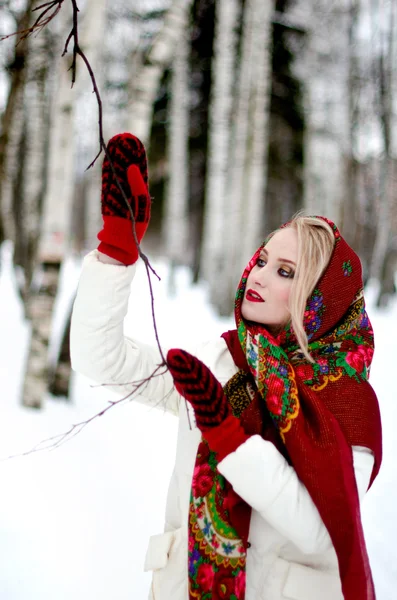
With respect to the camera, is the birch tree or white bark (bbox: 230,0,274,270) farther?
the birch tree

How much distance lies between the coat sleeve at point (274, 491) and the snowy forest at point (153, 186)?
0.78 metres

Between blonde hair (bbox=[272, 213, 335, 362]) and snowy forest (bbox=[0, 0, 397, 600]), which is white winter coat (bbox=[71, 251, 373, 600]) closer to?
blonde hair (bbox=[272, 213, 335, 362])

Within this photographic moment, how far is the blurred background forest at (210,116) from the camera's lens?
12.8 ft

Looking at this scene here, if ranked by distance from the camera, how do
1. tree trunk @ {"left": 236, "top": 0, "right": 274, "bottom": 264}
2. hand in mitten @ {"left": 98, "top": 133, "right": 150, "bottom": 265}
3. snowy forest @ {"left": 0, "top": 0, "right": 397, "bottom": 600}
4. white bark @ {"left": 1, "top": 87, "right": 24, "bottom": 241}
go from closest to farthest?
hand in mitten @ {"left": 98, "top": 133, "right": 150, "bottom": 265} → snowy forest @ {"left": 0, "top": 0, "right": 397, "bottom": 600} → white bark @ {"left": 1, "top": 87, "right": 24, "bottom": 241} → tree trunk @ {"left": 236, "top": 0, "right": 274, "bottom": 264}

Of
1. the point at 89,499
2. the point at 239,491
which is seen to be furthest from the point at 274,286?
the point at 89,499

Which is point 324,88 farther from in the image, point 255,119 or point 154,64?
point 154,64

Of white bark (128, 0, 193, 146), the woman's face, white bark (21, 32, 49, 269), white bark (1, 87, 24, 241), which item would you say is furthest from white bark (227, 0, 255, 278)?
the woman's face

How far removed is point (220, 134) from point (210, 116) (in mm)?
2081

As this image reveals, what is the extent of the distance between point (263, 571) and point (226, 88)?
8007 millimetres

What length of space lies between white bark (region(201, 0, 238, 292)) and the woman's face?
6.89 metres

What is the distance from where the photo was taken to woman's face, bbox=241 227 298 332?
1.39 meters

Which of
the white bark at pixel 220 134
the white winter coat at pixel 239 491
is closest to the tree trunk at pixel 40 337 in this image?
the white winter coat at pixel 239 491

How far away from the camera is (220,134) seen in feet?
26.6

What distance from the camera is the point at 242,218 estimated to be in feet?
27.7
